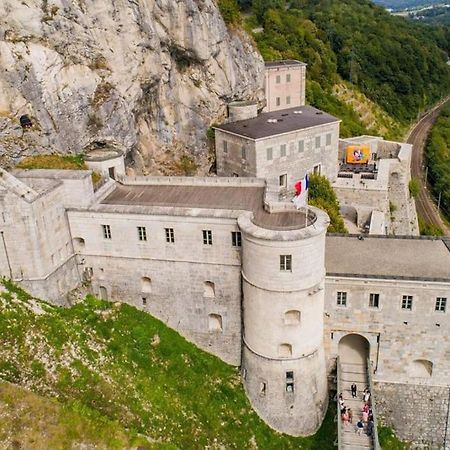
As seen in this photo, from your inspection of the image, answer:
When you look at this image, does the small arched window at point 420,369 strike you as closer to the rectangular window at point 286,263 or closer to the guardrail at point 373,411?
the guardrail at point 373,411

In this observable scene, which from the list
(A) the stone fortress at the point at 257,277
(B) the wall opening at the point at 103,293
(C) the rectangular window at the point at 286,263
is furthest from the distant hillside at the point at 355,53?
(C) the rectangular window at the point at 286,263

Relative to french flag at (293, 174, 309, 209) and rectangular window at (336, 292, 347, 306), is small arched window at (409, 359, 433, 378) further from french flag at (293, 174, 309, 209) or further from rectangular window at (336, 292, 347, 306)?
french flag at (293, 174, 309, 209)

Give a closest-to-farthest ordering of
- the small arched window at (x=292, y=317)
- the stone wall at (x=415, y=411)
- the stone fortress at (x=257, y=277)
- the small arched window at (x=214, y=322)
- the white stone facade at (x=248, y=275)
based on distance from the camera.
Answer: the white stone facade at (x=248, y=275) < the stone fortress at (x=257, y=277) < the small arched window at (x=292, y=317) < the stone wall at (x=415, y=411) < the small arched window at (x=214, y=322)

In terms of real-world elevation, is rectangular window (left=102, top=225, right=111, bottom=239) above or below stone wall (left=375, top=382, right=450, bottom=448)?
above

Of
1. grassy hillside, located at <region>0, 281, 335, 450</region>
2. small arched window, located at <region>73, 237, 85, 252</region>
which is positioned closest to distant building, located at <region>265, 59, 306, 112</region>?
small arched window, located at <region>73, 237, 85, 252</region>

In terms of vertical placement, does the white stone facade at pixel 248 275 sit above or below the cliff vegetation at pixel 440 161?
above

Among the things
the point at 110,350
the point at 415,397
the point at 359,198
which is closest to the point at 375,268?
the point at 415,397

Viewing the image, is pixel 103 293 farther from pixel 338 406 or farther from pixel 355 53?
pixel 355 53
